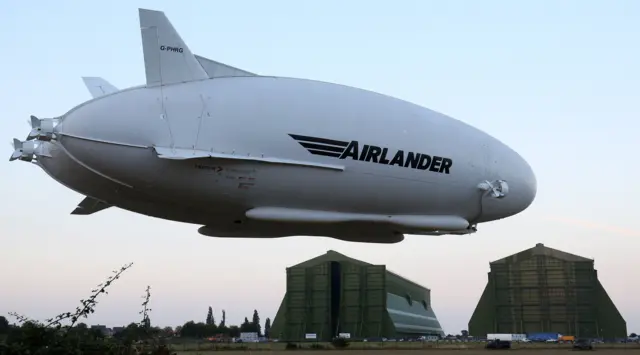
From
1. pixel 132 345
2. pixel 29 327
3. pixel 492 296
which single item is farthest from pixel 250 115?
pixel 492 296

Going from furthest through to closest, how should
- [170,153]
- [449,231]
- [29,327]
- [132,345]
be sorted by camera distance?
[449,231] → [170,153] → [132,345] → [29,327]

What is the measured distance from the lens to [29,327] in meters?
10.1

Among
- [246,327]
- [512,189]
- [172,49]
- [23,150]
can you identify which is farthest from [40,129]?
[246,327]

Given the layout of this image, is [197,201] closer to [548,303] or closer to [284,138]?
[284,138]

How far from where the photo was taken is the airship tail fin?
16922 mm

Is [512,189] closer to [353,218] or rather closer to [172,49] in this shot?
[353,218]

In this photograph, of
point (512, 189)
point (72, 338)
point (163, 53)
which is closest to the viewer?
point (72, 338)

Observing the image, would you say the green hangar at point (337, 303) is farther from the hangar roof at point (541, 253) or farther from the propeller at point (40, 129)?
the propeller at point (40, 129)

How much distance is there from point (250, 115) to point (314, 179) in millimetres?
2187

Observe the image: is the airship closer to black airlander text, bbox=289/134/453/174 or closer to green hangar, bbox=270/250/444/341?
black airlander text, bbox=289/134/453/174

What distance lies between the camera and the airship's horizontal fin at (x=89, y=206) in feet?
61.4

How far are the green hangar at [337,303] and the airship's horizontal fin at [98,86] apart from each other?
76.2m

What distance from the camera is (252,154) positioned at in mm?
16469

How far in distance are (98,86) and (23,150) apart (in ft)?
11.4
